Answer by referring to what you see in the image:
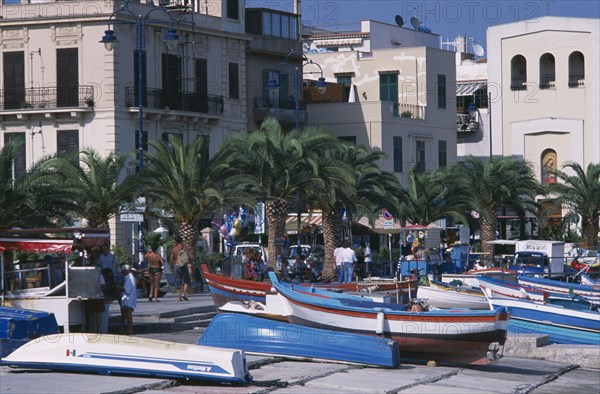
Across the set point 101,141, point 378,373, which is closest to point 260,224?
point 101,141

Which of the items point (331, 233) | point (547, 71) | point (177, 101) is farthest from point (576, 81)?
point (331, 233)

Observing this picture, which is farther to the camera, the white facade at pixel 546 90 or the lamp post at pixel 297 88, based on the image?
the white facade at pixel 546 90

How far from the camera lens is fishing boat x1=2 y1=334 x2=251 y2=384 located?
2066cm

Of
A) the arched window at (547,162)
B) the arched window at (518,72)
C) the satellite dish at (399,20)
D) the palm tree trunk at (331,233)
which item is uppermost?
the satellite dish at (399,20)

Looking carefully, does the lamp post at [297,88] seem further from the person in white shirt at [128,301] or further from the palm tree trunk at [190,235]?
the person in white shirt at [128,301]

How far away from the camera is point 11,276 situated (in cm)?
2498

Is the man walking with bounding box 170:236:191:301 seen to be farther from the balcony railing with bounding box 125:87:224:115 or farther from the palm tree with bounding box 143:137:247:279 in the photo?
the balcony railing with bounding box 125:87:224:115

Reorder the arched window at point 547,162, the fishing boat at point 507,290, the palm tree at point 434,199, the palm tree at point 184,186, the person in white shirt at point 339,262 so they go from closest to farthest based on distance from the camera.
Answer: the fishing boat at point 507,290
the palm tree at point 184,186
the person in white shirt at point 339,262
the palm tree at point 434,199
the arched window at point 547,162

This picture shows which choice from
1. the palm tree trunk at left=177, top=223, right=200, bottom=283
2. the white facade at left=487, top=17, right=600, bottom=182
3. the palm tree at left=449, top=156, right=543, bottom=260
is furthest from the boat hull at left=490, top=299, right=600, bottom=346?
the white facade at left=487, top=17, right=600, bottom=182

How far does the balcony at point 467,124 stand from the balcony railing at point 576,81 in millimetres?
7183

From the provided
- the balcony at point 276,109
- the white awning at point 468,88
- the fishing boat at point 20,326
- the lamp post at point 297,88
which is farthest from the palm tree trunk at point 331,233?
the white awning at point 468,88

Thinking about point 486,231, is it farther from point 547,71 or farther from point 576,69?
point 547,71

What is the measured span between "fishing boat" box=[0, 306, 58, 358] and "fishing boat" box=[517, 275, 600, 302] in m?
18.1

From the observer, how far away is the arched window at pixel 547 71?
71.3 metres
